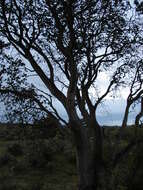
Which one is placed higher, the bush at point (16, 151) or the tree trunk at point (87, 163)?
the bush at point (16, 151)

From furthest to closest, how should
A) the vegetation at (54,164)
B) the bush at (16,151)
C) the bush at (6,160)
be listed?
the bush at (16,151), the bush at (6,160), the vegetation at (54,164)

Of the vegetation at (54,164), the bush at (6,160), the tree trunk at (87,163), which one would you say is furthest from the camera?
the bush at (6,160)

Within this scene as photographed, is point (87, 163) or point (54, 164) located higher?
point (54, 164)

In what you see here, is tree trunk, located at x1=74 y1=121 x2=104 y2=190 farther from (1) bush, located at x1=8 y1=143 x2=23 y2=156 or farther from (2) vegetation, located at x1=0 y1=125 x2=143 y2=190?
(1) bush, located at x1=8 y1=143 x2=23 y2=156

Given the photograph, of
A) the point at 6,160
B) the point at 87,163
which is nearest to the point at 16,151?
the point at 6,160

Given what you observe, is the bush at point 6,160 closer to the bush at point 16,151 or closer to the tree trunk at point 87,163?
the bush at point 16,151

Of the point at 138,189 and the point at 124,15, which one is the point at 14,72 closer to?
the point at 124,15

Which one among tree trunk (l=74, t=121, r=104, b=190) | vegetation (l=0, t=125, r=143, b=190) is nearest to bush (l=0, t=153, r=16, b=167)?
vegetation (l=0, t=125, r=143, b=190)

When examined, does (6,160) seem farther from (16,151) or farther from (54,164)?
(16,151)

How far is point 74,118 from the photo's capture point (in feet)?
37.8

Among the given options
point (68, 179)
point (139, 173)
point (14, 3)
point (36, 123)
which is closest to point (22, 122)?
point (36, 123)

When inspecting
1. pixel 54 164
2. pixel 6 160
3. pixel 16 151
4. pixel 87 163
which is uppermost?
pixel 16 151

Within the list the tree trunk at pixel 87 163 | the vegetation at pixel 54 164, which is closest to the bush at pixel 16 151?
the vegetation at pixel 54 164

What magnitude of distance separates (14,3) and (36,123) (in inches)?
145
